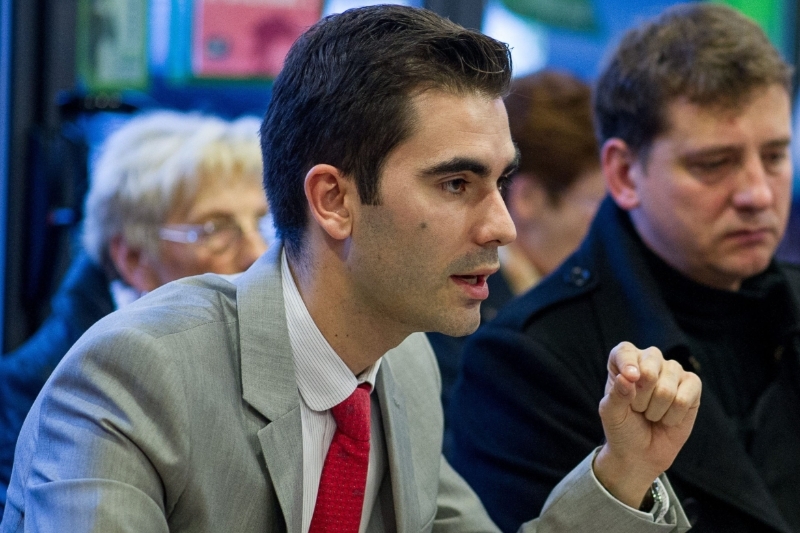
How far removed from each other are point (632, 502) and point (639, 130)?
0.92m

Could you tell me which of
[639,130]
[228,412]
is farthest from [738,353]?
[228,412]

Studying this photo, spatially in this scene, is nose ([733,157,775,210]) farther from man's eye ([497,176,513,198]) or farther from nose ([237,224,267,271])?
nose ([237,224,267,271])

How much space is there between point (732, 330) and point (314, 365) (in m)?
1.17

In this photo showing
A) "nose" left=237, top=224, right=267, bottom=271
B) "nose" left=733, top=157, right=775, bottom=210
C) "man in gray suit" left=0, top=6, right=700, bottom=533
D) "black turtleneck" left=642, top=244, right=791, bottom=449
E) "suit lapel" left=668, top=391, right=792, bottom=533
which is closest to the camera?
"man in gray suit" left=0, top=6, right=700, bottom=533

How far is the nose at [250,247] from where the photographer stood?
107 inches

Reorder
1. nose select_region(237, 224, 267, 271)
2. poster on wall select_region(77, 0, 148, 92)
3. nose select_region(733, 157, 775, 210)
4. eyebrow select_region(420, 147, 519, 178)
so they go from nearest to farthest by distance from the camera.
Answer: eyebrow select_region(420, 147, 519, 178)
nose select_region(733, 157, 775, 210)
nose select_region(237, 224, 267, 271)
poster on wall select_region(77, 0, 148, 92)

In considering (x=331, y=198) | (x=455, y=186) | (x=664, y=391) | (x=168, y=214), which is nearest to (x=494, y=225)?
(x=455, y=186)

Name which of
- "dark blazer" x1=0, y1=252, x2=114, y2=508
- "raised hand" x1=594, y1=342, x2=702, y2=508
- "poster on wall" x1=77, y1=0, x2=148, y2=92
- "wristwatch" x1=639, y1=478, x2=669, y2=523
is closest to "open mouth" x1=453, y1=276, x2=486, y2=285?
"raised hand" x1=594, y1=342, x2=702, y2=508

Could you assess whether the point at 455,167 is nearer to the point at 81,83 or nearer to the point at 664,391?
the point at 664,391

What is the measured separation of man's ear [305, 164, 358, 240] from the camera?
5.28 feet

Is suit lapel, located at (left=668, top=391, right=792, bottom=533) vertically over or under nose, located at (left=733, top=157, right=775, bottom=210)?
under

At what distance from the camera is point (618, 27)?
4.83 metres

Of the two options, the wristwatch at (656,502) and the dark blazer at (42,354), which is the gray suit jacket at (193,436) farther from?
the dark blazer at (42,354)

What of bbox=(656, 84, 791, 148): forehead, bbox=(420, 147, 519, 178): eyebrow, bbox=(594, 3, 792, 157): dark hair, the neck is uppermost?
bbox=(594, 3, 792, 157): dark hair
